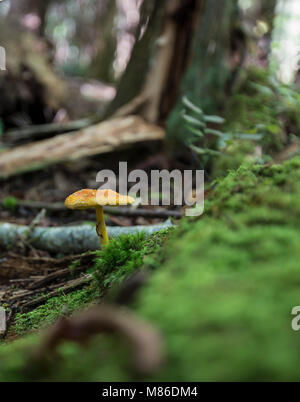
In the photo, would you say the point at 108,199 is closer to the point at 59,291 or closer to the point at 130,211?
the point at 59,291

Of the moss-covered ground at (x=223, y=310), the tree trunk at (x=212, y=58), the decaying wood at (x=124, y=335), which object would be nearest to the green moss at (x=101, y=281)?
the moss-covered ground at (x=223, y=310)

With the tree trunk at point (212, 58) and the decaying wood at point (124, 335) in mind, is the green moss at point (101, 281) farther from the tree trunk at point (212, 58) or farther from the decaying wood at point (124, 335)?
the tree trunk at point (212, 58)

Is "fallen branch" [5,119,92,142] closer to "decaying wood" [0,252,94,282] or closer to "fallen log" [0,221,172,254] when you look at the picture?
"fallen log" [0,221,172,254]

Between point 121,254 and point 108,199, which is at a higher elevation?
point 108,199

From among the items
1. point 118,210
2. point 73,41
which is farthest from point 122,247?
point 73,41

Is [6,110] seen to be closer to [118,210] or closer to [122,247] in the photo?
[118,210]

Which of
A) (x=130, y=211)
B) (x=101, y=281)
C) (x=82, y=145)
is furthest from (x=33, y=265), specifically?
(x=82, y=145)
